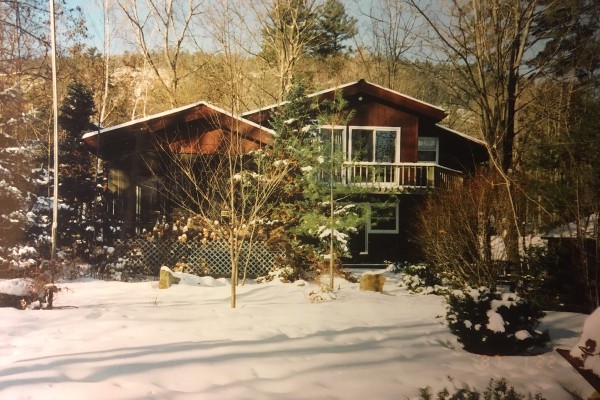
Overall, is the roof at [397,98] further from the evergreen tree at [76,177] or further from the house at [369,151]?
the evergreen tree at [76,177]

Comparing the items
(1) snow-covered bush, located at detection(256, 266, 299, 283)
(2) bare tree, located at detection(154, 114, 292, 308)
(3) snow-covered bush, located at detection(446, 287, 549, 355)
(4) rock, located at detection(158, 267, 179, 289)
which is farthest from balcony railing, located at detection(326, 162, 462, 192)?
(3) snow-covered bush, located at detection(446, 287, 549, 355)

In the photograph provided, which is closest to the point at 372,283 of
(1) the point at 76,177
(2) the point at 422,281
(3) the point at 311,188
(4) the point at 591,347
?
(2) the point at 422,281

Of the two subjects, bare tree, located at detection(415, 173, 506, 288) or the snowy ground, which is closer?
the snowy ground

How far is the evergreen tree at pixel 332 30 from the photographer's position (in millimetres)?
25109

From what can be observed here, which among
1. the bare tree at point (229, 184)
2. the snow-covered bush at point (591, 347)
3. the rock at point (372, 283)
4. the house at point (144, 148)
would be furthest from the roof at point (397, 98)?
the snow-covered bush at point (591, 347)

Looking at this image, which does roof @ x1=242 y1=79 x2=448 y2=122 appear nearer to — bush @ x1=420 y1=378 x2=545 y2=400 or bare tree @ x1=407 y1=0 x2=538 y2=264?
bare tree @ x1=407 y1=0 x2=538 y2=264

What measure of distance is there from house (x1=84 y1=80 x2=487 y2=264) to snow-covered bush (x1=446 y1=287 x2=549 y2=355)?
24.9 ft

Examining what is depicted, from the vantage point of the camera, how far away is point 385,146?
728 inches

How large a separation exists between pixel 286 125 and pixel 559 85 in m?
7.58

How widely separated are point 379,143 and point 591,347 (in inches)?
578

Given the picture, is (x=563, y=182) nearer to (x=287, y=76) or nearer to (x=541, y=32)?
(x=541, y=32)

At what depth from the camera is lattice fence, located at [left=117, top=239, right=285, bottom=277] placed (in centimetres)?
1295

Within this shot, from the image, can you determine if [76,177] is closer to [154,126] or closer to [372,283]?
[154,126]

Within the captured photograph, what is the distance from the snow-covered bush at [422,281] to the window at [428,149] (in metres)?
8.67
